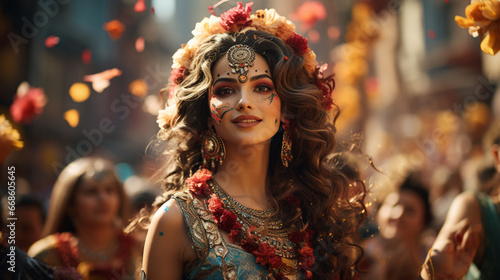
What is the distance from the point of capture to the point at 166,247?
272 cm

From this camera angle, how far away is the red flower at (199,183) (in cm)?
298

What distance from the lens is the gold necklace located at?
9.73 ft

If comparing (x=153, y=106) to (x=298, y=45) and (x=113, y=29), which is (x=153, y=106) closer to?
(x=113, y=29)

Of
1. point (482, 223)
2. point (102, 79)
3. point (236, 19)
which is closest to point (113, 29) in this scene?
point (102, 79)

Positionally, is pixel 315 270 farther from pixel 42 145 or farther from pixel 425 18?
pixel 425 18

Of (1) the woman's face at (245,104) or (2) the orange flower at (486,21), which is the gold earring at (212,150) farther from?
(2) the orange flower at (486,21)

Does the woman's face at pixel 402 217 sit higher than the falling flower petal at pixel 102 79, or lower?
lower

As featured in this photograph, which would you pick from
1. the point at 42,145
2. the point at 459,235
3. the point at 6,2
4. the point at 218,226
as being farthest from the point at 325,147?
the point at 42,145

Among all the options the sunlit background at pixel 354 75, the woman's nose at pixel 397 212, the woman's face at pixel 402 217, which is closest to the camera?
Result: the woman's face at pixel 402 217

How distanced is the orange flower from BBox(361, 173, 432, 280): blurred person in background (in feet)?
6.89

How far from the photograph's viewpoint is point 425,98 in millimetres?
20094

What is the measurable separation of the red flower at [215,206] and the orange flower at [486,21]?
5.63 ft

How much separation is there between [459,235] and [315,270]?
115 cm

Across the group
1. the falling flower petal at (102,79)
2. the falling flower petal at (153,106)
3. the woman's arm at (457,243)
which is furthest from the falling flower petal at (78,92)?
the woman's arm at (457,243)
